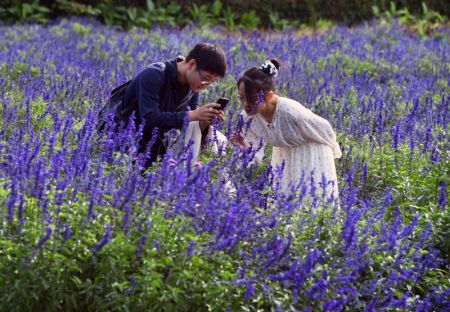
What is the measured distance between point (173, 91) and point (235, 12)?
1127 cm

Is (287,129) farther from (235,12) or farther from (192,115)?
(235,12)

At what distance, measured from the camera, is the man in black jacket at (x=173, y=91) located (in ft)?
17.0

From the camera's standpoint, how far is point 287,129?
5.40 metres

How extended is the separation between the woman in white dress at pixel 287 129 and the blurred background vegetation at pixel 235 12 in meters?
9.21

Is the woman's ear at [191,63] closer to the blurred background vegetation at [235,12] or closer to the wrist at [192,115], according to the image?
the wrist at [192,115]

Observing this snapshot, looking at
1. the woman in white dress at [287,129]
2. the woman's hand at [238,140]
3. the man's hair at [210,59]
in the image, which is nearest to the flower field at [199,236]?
the woman's hand at [238,140]

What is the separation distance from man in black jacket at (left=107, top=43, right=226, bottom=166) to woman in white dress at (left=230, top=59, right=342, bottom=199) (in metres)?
0.24

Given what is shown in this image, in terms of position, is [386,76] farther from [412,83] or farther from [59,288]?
[59,288]

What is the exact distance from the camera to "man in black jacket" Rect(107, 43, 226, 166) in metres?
5.19

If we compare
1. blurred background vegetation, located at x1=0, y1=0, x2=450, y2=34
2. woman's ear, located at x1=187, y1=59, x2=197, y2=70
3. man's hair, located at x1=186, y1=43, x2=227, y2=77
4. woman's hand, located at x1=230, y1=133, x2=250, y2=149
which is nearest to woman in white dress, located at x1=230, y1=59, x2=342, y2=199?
woman's hand, located at x1=230, y1=133, x2=250, y2=149

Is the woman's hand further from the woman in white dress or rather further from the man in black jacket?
the man in black jacket

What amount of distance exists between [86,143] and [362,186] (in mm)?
2015

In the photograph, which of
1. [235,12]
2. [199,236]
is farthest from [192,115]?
[235,12]

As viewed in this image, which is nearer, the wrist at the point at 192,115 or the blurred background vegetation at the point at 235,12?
the wrist at the point at 192,115
